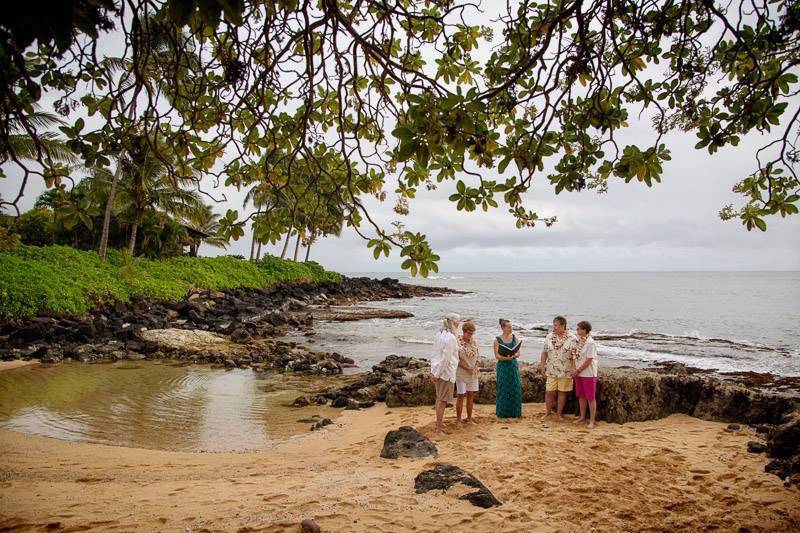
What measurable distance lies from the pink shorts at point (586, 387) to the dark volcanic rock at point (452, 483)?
11.6 feet

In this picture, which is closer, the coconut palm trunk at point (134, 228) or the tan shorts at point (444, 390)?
the coconut palm trunk at point (134, 228)

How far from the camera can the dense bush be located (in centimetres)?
1493

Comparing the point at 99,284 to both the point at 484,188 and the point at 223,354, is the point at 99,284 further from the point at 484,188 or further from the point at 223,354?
the point at 484,188

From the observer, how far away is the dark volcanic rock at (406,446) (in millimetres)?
6270

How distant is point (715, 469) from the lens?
5691mm

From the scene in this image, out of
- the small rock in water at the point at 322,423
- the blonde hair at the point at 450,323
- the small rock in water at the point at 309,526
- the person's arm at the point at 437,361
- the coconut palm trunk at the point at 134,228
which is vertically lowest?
the small rock in water at the point at 322,423

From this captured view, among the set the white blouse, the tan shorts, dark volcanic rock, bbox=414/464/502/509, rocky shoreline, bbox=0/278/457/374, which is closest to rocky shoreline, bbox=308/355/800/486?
the tan shorts

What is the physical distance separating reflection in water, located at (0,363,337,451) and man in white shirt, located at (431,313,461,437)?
8.89 ft

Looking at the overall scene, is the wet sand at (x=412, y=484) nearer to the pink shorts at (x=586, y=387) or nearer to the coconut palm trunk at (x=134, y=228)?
the pink shorts at (x=586, y=387)

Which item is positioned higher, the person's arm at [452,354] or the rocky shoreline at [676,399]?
the person's arm at [452,354]

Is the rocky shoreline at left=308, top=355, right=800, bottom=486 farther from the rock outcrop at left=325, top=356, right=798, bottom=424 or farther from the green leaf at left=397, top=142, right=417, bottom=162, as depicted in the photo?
the green leaf at left=397, top=142, right=417, bottom=162

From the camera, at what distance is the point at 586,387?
7.62 meters

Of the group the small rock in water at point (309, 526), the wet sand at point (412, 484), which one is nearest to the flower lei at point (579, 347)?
the wet sand at point (412, 484)

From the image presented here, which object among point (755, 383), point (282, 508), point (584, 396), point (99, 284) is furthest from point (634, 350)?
point (99, 284)
